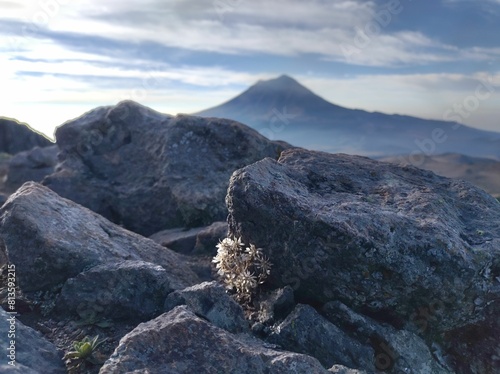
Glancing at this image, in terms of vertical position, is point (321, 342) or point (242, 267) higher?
point (242, 267)

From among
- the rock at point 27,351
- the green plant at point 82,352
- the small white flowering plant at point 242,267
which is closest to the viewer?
the rock at point 27,351

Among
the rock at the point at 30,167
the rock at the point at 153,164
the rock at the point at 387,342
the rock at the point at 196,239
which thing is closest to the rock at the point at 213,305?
the rock at the point at 387,342

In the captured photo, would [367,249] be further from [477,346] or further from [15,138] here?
[15,138]

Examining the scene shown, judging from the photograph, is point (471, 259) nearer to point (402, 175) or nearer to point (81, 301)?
point (402, 175)

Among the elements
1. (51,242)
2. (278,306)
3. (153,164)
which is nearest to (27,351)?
(51,242)

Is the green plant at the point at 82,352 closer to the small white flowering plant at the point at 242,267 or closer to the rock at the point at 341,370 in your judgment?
the small white flowering plant at the point at 242,267

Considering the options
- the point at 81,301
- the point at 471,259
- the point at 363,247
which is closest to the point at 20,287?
the point at 81,301
